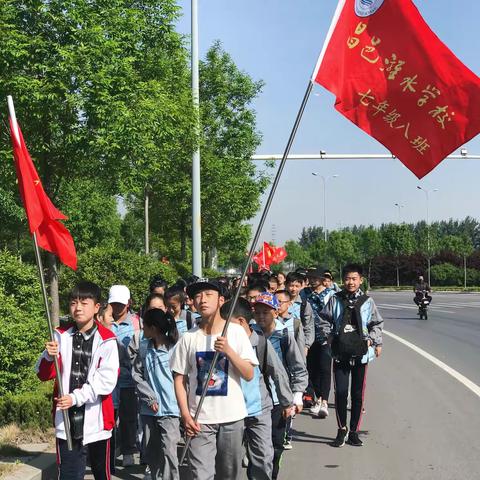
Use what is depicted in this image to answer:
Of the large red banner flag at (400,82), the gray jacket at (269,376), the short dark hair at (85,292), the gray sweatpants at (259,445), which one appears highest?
the large red banner flag at (400,82)

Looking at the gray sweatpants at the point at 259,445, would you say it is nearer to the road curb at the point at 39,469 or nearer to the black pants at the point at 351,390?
the road curb at the point at 39,469

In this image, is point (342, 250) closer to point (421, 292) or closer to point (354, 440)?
point (421, 292)

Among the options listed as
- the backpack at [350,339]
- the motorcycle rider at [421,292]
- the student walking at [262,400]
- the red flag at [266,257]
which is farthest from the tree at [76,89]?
the red flag at [266,257]

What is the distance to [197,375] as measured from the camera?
4.44m

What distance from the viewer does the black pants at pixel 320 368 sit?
891cm

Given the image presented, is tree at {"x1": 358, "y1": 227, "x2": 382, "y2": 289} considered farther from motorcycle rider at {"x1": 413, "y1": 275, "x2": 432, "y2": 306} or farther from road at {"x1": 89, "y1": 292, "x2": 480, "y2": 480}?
road at {"x1": 89, "y1": 292, "x2": 480, "y2": 480}

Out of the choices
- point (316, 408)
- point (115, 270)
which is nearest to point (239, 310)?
point (316, 408)

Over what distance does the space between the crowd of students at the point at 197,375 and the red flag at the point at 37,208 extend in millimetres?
558

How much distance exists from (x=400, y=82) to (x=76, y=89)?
254 inches

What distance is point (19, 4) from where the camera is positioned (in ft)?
35.5

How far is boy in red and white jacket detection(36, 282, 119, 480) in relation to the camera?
450 cm

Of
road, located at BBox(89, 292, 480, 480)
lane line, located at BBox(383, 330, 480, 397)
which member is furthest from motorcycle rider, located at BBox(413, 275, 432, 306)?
road, located at BBox(89, 292, 480, 480)

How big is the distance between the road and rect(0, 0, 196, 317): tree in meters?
4.89

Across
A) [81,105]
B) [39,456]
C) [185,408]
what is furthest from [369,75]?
[81,105]
